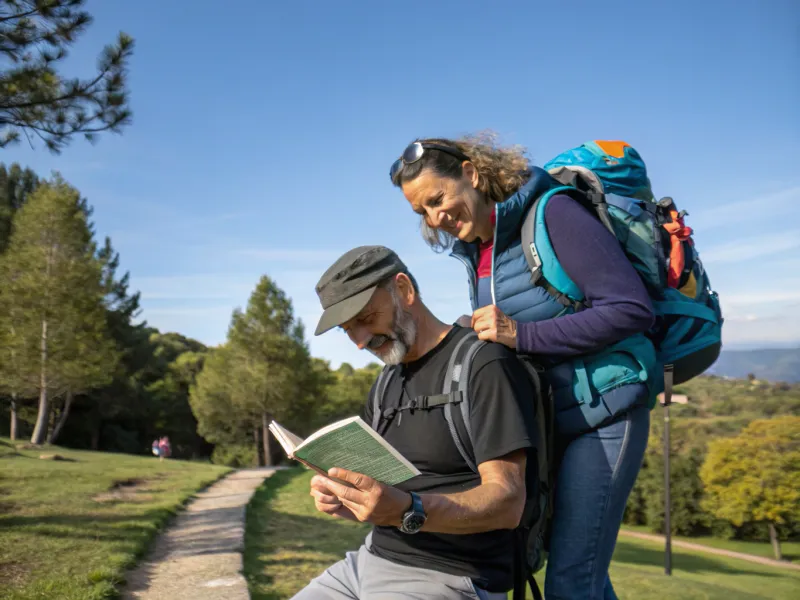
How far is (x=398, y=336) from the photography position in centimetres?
196

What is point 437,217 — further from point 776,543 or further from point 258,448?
point 258,448

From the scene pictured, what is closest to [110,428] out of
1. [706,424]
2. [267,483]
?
[267,483]

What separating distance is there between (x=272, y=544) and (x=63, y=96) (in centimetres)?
531

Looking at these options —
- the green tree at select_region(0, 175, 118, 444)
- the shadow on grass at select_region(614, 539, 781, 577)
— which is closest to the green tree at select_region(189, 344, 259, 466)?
the green tree at select_region(0, 175, 118, 444)

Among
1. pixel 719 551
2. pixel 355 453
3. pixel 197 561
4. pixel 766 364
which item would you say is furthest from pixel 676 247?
pixel 766 364

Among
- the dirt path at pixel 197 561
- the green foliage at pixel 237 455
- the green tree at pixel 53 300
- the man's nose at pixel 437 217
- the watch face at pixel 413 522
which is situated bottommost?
the green foliage at pixel 237 455

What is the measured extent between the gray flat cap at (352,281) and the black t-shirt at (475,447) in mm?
315

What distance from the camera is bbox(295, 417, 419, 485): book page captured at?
54.4 inches

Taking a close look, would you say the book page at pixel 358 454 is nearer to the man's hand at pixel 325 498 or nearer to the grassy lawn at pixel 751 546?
the man's hand at pixel 325 498

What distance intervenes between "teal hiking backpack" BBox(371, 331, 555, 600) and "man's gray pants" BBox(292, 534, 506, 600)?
0.47 ft

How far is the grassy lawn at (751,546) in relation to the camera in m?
A: 20.4

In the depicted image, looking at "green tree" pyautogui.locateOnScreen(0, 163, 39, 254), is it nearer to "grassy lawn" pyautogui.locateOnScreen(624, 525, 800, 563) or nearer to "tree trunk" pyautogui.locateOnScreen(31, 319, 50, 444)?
"tree trunk" pyautogui.locateOnScreen(31, 319, 50, 444)

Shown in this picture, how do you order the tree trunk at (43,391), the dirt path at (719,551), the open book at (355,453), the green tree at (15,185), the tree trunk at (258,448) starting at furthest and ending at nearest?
the green tree at (15,185)
the tree trunk at (258,448)
the dirt path at (719,551)
the tree trunk at (43,391)
the open book at (355,453)

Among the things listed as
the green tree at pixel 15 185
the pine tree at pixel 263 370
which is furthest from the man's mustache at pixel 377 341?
the green tree at pixel 15 185
